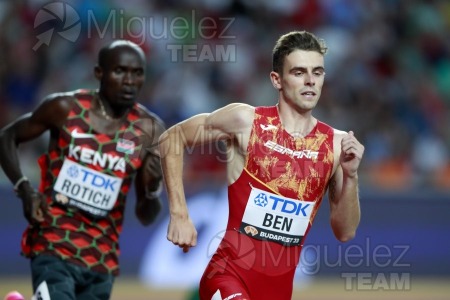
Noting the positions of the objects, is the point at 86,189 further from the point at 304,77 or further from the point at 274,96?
the point at 274,96

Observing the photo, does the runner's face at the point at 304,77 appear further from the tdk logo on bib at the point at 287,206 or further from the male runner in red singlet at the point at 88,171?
the male runner in red singlet at the point at 88,171

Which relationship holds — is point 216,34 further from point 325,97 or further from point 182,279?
point 182,279

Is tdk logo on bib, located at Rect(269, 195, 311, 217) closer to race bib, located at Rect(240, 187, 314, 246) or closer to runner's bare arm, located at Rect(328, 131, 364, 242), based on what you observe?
race bib, located at Rect(240, 187, 314, 246)

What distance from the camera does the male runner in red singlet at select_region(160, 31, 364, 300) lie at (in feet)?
19.5

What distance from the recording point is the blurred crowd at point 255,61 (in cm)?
1300

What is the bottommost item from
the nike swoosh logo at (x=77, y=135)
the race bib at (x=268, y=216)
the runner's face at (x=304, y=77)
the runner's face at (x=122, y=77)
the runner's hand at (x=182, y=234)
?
the runner's hand at (x=182, y=234)

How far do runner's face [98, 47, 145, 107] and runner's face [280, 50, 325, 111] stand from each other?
5.48 feet

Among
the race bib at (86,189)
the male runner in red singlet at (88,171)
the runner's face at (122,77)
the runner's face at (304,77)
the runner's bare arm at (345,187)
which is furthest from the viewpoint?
the runner's face at (122,77)

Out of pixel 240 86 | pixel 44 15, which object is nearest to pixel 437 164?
pixel 240 86

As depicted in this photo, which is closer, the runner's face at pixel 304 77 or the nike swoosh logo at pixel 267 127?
the runner's face at pixel 304 77

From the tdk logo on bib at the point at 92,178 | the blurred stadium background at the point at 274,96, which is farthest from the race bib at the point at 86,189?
the blurred stadium background at the point at 274,96

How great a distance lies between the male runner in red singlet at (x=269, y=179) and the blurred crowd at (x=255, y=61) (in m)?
5.85

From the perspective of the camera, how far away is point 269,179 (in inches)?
235

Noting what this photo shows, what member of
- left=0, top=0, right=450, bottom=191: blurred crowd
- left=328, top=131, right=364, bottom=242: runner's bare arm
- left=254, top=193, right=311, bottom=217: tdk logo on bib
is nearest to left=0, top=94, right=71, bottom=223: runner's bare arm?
left=254, top=193, right=311, bottom=217: tdk logo on bib
